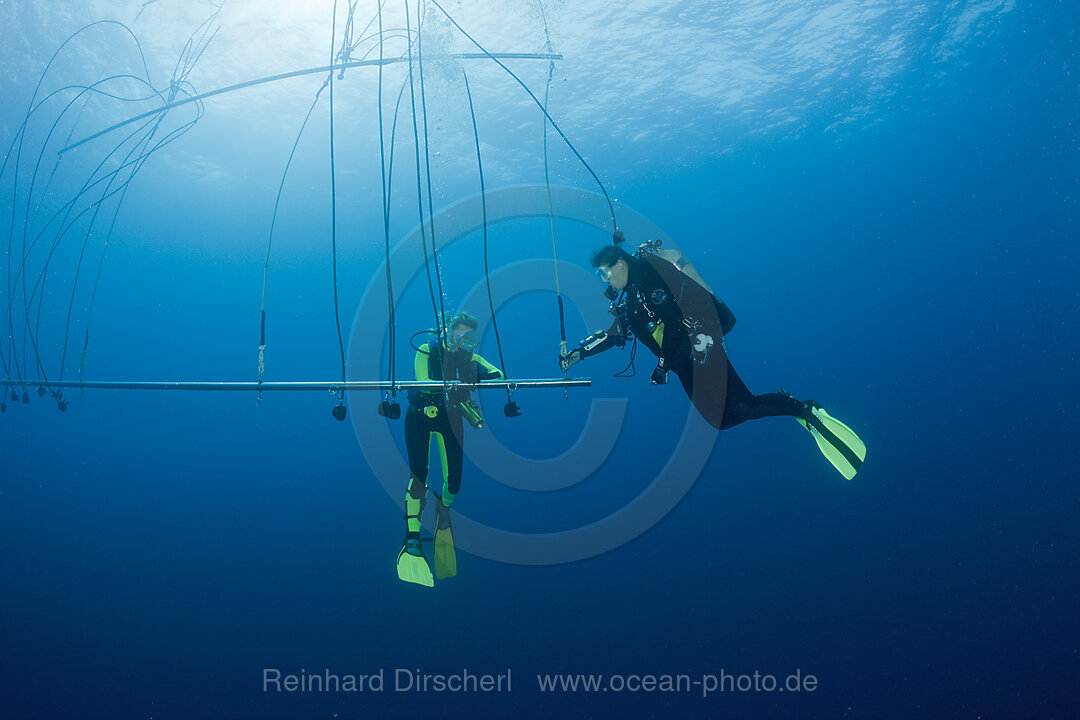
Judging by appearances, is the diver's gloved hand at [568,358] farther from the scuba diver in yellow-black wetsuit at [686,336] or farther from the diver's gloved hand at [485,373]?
the diver's gloved hand at [485,373]

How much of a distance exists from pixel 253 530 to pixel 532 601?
1912 cm

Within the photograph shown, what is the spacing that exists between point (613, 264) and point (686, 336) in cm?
110

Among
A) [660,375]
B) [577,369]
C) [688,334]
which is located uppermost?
[577,369]

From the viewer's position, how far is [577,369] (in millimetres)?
42188

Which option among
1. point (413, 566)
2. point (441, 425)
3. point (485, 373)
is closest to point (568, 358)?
point (485, 373)

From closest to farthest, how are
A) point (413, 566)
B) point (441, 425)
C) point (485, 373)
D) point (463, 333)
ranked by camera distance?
point (413, 566) < point (485, 373) < point (463, 333) < point (441, 425)

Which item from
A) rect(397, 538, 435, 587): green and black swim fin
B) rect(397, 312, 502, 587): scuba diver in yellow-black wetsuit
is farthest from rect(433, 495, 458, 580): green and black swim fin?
rect(397, 538, 435, 587): green and black swim fin

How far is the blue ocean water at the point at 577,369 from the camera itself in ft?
42.8

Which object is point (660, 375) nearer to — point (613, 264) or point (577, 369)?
point (613, 264)

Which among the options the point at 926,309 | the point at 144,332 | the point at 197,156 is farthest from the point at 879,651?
the point at 144,332

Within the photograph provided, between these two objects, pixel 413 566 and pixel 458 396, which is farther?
pixel 458 396

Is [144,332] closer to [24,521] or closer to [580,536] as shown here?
[24,521]

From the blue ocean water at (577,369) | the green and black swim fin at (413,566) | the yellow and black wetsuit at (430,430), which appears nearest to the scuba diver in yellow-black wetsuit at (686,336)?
the yellow and black wetsuit at (430,430)

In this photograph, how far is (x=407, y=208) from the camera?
26.5 metres
